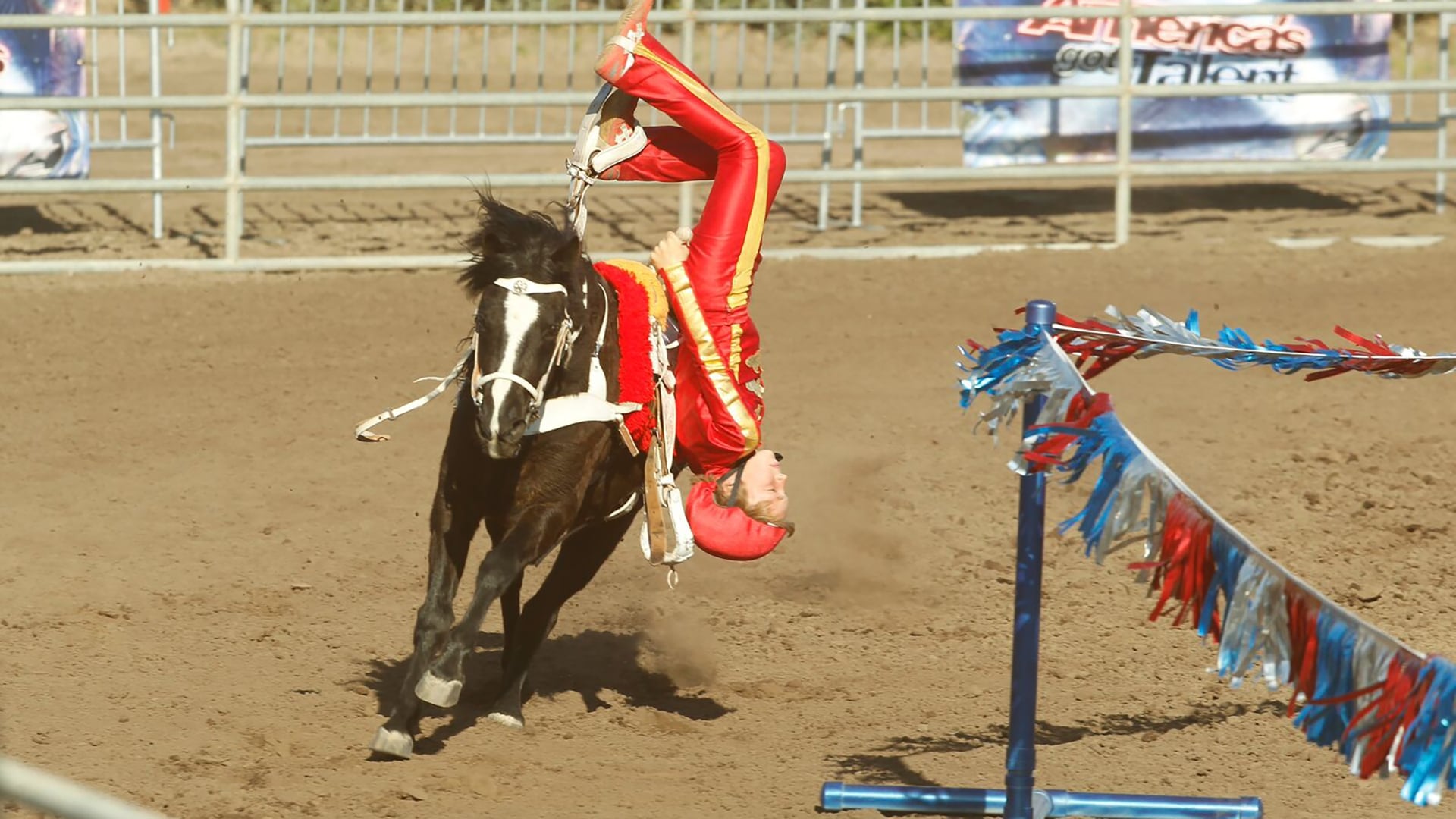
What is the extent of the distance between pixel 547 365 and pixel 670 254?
2.42 ft

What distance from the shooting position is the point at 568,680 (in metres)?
5.52

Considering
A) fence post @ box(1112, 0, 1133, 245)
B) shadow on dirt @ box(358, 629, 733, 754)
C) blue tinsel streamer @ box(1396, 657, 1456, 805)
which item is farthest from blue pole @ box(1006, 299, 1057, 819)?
fence post @ box(1112, 0, 1133, 245)

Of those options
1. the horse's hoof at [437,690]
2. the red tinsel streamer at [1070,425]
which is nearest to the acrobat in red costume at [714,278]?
the horse's hoof at [437,690]

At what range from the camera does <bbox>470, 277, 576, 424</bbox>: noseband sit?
4258 millimetres

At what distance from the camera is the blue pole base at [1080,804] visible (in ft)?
13.6

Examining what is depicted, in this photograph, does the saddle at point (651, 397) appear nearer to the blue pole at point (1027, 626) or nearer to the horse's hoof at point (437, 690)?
the horse's hoof at point (437, 690)

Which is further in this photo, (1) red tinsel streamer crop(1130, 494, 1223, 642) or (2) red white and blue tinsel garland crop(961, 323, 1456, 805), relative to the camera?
(1) red tinsel streamer crop(1130, 494, 1223, 642)

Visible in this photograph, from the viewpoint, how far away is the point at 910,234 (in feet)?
36.7

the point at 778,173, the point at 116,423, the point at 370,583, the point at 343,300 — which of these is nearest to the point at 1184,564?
the point at 778,173

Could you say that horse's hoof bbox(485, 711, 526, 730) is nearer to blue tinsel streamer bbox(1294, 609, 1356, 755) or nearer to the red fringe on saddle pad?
the red fringe on saddle pad

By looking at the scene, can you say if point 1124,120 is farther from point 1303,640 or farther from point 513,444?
point 1303,640

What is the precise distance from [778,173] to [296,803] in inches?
86.4

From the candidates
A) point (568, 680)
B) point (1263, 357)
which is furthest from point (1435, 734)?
point (568, 680)

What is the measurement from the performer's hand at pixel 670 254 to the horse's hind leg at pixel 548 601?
79 cm
